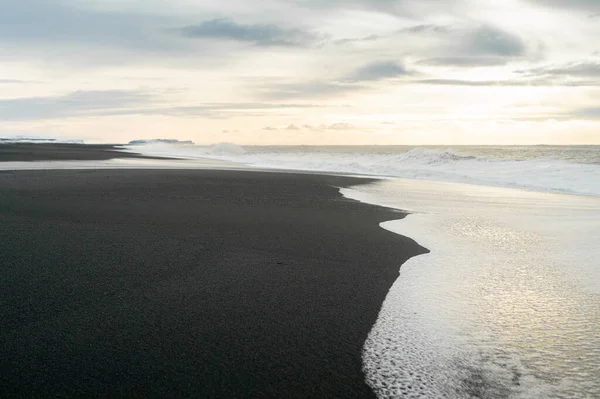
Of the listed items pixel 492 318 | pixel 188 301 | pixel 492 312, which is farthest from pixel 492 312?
pixel 188 301

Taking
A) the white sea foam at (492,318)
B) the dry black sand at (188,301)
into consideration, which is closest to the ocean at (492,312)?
the white sea foam at (492,318)

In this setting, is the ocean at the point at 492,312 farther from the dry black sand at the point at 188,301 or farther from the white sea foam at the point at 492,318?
the dry black sand at the point at 188,301

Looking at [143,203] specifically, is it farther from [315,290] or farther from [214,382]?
[214,382]

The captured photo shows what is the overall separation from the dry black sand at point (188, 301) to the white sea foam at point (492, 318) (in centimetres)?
31

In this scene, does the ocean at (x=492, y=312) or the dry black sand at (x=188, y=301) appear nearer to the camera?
the dry black sand at (x=188, y=301)

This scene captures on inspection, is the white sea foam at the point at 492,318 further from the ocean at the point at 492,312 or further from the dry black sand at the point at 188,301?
the dry black sand at the point at 188,301

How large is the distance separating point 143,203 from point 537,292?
30.3ft

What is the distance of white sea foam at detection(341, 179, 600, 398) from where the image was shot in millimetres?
3445

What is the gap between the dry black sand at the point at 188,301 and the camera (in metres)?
3.35

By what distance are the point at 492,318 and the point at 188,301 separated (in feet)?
9.79

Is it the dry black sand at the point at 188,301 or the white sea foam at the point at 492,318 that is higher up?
the dry black sand at the point at 188,301

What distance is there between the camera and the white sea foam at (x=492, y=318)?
3445 millimetres

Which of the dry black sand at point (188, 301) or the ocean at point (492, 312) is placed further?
the ocean at point (492, 312)

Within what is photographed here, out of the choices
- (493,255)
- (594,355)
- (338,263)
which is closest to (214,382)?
(594,355)
